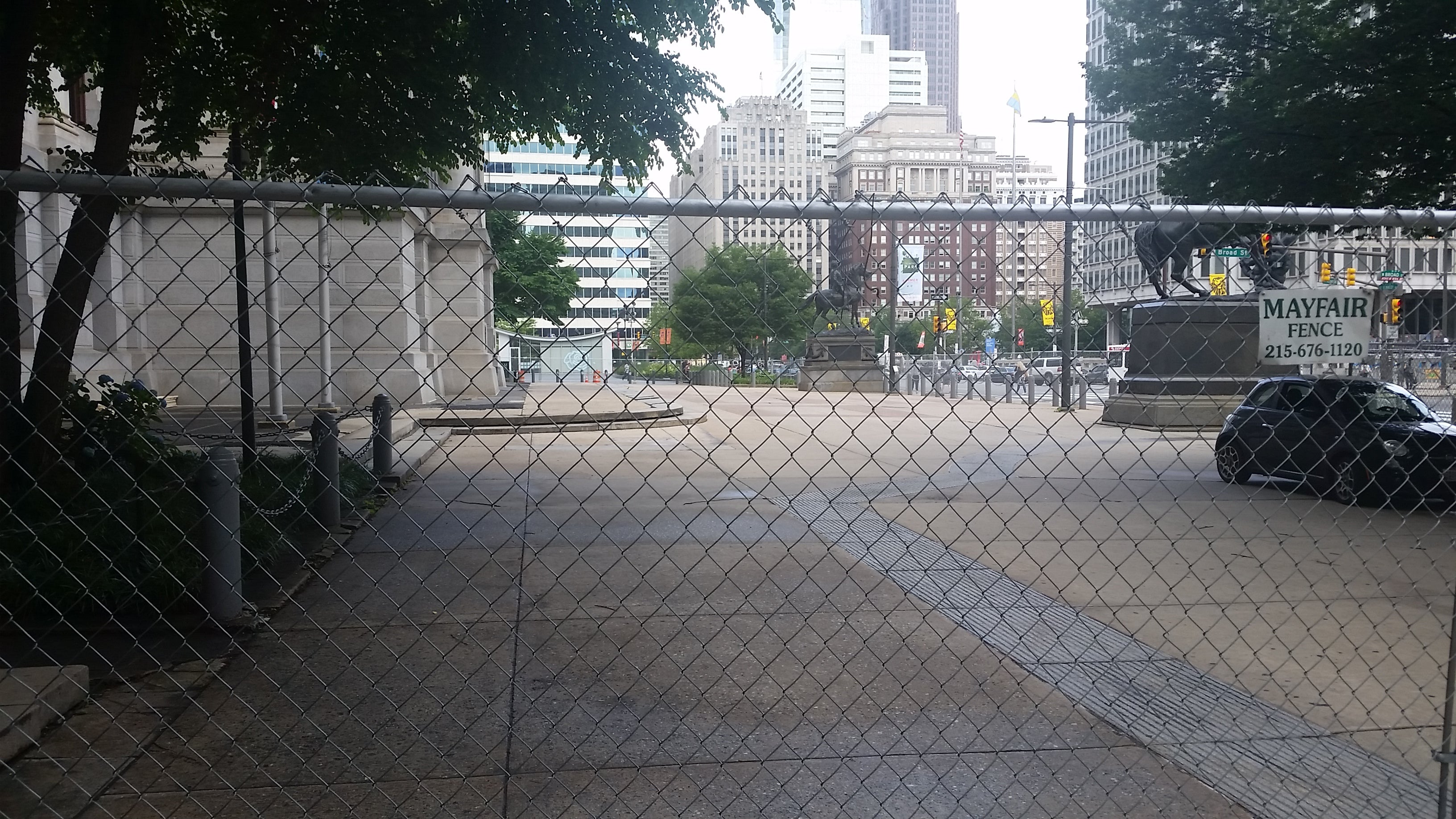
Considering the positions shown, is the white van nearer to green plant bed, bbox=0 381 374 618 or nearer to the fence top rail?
the fence top rail

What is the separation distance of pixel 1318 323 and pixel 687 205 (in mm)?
2047

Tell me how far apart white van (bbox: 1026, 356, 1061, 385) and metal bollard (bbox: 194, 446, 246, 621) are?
4.07 meters

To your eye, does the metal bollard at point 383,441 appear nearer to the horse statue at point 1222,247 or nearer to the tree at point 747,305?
the tree at point 747,305

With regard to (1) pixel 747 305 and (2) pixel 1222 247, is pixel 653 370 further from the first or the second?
(2) pixel 1222 247

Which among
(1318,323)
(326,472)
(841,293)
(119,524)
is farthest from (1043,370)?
(326,472)

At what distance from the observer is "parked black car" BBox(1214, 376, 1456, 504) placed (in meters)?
10.8

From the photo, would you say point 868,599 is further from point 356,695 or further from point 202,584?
point 202,584

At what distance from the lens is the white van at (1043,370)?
4914 millimetres

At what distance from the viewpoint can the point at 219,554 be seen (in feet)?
21.0

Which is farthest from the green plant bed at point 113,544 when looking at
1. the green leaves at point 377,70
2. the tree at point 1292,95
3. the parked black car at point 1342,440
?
the tree at point 1292,95

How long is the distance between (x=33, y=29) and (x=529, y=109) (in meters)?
A: 4.70

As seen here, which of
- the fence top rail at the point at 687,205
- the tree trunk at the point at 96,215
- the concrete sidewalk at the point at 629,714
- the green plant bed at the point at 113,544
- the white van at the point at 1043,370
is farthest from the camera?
the tree trunk at the point at 96,215

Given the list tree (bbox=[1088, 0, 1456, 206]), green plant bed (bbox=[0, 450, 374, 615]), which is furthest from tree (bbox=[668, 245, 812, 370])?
tree (bbox=[1088, 0, 1456, 206])

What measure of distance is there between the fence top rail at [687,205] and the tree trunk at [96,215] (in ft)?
12.3
